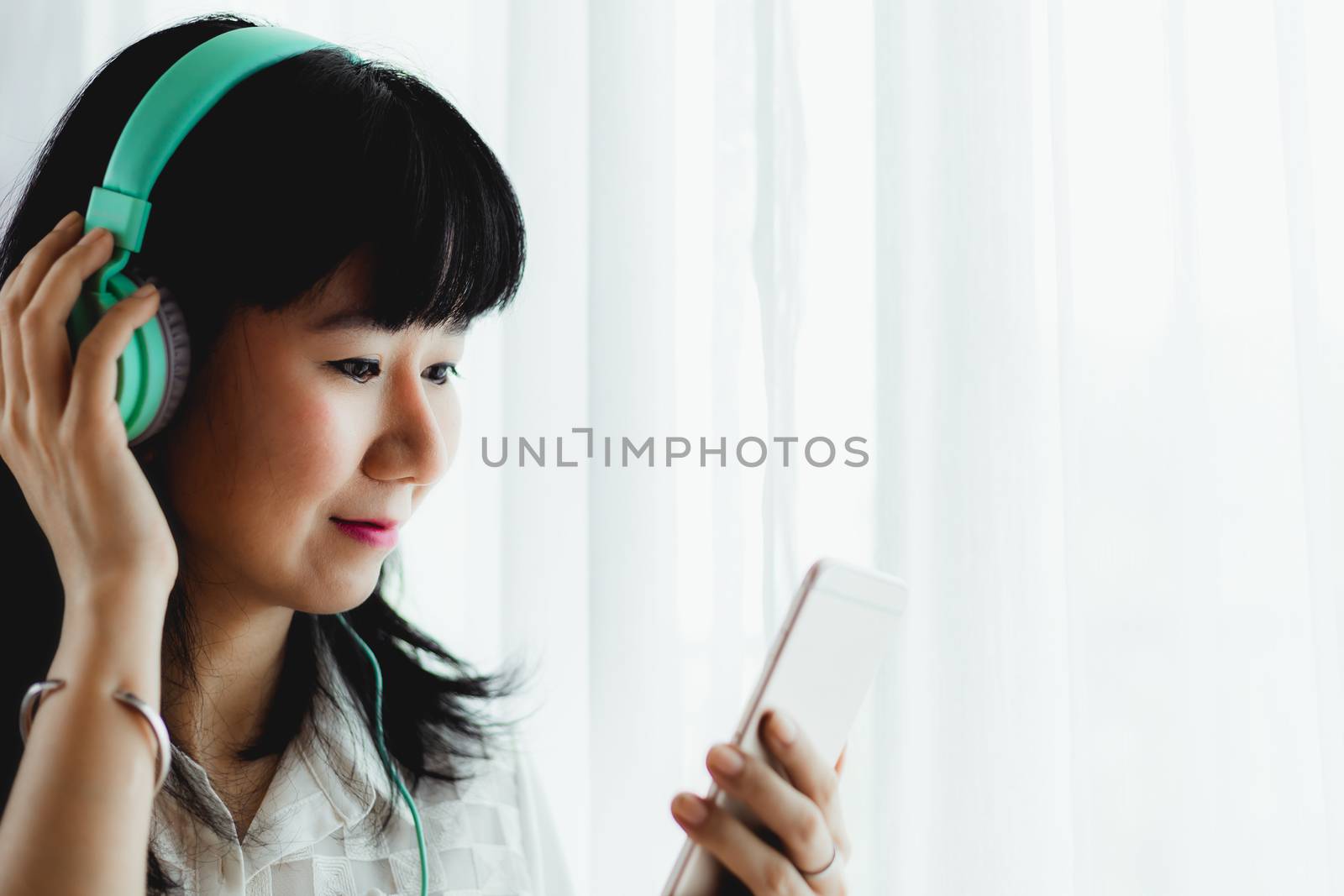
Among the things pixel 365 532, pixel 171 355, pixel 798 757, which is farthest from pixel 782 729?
pixel 171 355

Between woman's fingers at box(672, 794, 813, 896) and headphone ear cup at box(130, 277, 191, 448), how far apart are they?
16.5 inches

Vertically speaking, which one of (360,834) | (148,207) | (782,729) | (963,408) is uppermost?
(148,207)

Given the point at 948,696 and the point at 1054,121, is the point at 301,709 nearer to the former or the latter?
the point at 948,696

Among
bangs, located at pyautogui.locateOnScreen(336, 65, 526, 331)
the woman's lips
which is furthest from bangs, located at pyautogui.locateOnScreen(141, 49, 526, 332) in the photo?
the woman's lips

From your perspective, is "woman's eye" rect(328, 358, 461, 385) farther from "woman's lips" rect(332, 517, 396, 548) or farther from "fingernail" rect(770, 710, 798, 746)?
"fingernail" rect(770, 710, 798, 746)

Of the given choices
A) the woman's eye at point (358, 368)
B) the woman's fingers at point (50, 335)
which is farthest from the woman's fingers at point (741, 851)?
the woman's fingers at point (50, 335)

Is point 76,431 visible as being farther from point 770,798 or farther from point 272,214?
point 770,798

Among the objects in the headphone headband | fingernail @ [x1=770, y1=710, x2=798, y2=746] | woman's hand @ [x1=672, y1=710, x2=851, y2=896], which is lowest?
woman's hand @ [x1=672, y1=710, x2=851, y2=896]

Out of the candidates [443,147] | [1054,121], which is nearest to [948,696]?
[1054,121]

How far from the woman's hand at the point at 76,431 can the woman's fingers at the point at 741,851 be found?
1.19 feet

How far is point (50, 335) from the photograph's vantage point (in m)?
0.68

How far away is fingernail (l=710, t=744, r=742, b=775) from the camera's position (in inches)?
26.0

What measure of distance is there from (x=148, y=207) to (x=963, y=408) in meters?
0.62

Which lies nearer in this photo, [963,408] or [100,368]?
[100,368]
